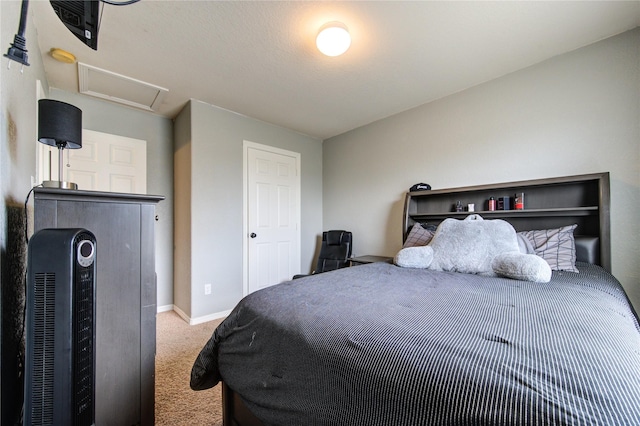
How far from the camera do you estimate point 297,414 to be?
0.81 meters

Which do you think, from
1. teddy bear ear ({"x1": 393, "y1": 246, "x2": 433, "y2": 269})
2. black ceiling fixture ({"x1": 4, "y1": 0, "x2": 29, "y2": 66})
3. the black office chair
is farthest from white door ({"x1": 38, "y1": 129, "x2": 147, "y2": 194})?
teddy bear ear ({"x1": 393, "y1": 246, "x2": 433, "y2": 269})

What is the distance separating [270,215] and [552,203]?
2985mm

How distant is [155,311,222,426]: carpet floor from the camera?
146cm

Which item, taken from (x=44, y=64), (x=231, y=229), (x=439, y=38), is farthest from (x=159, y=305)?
(x=439, y=38)

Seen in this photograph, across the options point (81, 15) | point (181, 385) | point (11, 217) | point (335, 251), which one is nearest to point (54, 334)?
point (11, 217)

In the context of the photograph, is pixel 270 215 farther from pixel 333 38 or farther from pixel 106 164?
pixel 333 38

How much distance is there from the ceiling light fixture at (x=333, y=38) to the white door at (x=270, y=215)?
1.83 meters

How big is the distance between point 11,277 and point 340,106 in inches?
116

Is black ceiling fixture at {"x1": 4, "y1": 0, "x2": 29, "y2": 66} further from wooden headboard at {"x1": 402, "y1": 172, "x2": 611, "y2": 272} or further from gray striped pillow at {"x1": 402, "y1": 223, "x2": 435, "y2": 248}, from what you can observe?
wooden headboard at {"x1": 402, "y1": 172, "x2": 611, "y2": 272}

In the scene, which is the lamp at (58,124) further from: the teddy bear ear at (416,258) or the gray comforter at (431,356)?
the teddy bear ear at (416,258)

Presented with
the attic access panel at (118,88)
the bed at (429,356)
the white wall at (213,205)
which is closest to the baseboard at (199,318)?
the white wall at (213,205)

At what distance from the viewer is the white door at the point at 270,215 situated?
10.9 ft

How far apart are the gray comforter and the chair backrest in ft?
7.02

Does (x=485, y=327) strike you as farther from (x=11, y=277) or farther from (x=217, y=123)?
(x=217, y=123)
